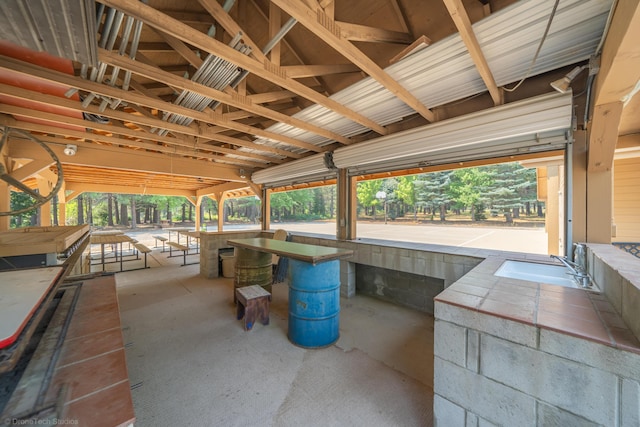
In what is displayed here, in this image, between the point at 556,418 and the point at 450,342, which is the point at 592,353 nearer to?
the point at 556,418

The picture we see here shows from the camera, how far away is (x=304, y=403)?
2.03 m

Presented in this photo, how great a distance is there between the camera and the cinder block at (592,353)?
1.08 metres

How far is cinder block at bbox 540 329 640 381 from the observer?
1076 mm

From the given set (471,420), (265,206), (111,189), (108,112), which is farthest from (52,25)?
(111,189)

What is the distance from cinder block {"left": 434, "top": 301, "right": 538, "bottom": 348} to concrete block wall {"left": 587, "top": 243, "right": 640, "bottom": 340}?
41cm

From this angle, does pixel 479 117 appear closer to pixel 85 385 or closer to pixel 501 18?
pixel 501 18

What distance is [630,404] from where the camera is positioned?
1.08m

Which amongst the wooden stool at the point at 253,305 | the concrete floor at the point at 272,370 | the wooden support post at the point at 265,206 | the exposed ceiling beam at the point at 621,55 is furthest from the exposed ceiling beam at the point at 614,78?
the wooden support post at the point at 265,206

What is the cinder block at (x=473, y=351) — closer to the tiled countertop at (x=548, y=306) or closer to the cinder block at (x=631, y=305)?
the tiled countertop at (x=548, y=306)

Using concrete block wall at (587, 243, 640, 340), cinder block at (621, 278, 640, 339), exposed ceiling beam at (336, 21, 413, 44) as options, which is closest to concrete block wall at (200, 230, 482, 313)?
concrete block wall at (587, 243, 640, 340)

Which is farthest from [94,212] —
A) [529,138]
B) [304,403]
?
[529,138]

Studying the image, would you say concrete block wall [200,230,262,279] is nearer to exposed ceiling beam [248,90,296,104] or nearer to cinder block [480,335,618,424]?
exposed ceiling beam [248,90,296,104]

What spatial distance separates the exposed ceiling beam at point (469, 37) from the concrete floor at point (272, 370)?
2949 millimetres

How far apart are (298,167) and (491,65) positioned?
12.7 ft
